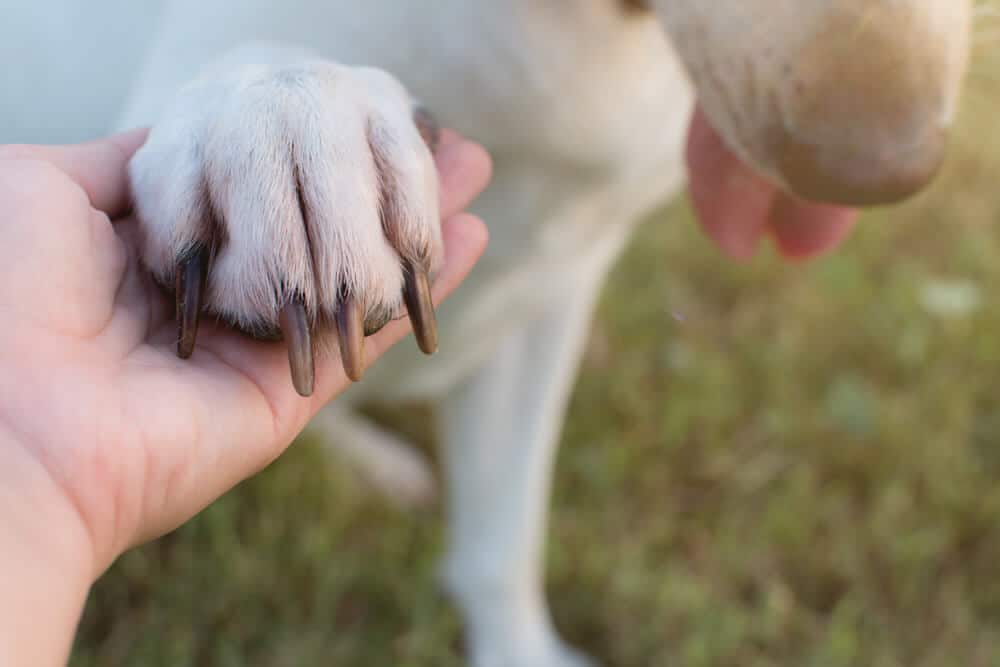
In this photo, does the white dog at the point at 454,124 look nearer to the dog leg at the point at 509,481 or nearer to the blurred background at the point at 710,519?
the dog leg at the point at 509,481

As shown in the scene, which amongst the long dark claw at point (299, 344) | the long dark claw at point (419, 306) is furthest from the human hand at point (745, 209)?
the long dark claw at point (299, 344)

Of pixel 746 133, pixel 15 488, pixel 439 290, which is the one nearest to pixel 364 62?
pixel 439 290

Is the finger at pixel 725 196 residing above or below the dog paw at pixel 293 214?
below

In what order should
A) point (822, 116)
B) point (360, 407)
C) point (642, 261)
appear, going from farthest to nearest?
1. point (642, 261)
2. point (360, 407)
3. point (822, 116)

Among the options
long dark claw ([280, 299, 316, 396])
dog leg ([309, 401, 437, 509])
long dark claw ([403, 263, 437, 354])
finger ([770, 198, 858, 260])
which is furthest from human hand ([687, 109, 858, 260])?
dog leg ([309, 401, 437, 509])

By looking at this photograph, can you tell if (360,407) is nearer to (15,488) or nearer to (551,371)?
(551,371)

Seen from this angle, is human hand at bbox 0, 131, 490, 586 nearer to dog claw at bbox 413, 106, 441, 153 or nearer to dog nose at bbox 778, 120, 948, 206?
dog claw at bbox 413, 106, 441, 153
